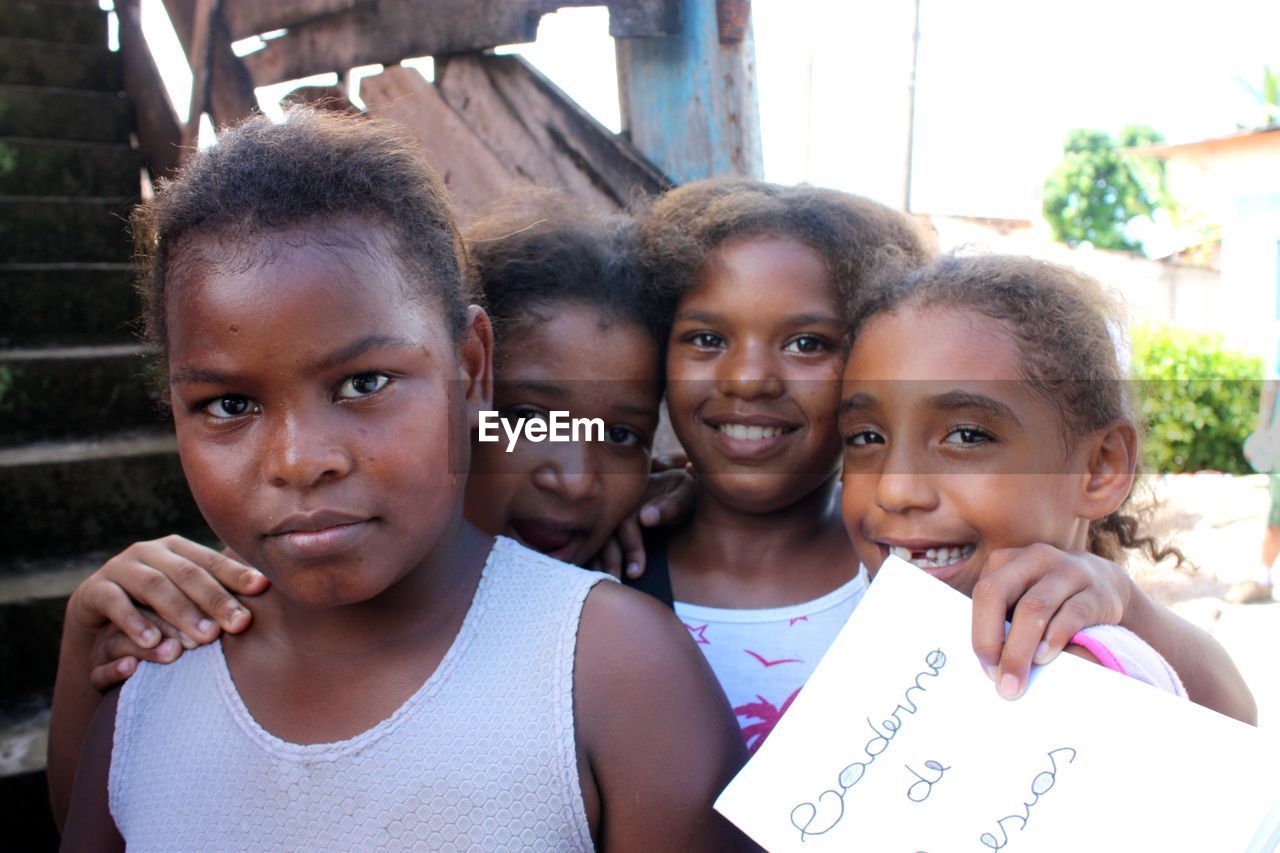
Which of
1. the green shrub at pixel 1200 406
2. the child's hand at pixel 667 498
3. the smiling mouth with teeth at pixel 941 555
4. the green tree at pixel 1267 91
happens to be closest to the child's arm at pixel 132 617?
the child's hand at pixel 667 498

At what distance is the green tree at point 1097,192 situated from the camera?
40.4m

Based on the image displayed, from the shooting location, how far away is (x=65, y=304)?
375cm

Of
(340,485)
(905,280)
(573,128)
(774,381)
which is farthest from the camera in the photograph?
(573,128)

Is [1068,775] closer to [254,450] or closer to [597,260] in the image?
[254,450]

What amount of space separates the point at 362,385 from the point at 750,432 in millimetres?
790

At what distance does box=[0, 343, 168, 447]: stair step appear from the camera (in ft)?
10.9

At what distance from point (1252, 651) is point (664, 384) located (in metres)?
4.31

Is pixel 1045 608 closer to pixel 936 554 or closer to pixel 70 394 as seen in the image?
pixel 936 554

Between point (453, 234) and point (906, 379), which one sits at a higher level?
point (453, 234)

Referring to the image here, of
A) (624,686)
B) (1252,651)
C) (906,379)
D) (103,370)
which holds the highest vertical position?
(906,379)

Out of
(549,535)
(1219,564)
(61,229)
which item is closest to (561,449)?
(549,535)

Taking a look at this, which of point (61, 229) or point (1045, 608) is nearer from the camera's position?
point (1045, 608)

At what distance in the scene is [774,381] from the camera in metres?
1.73

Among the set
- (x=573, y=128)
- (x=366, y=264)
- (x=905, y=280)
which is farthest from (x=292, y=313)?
(x=573, y=128)
